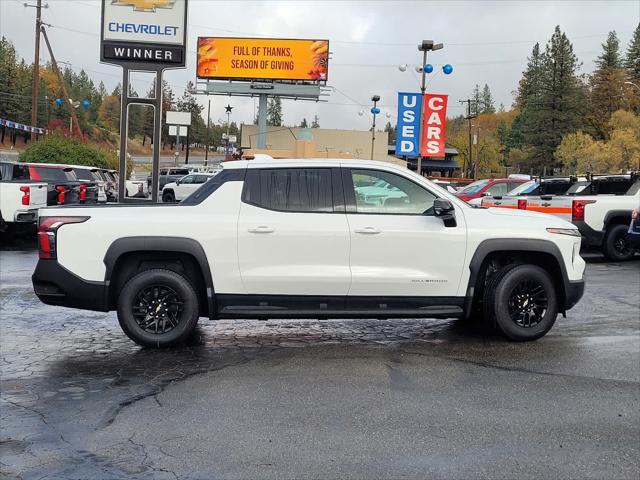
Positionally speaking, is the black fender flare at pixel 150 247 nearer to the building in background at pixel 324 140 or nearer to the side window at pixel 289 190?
the side window at pixel 289 190

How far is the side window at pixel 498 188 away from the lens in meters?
19.4

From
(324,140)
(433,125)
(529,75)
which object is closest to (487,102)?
(529,75)

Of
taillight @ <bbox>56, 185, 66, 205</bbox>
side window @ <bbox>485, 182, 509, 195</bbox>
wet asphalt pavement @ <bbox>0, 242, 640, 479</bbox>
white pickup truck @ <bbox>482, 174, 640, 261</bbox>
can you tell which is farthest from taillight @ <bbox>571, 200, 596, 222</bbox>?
taillight @ <bbox>56, 185, 66, 205</bbox>

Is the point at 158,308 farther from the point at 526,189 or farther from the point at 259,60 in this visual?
the point at 259,60

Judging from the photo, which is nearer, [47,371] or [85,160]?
[47,371]

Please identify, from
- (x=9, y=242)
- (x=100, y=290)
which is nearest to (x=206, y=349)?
(x=100, y=290)

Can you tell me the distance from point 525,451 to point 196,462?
2010 millimetres

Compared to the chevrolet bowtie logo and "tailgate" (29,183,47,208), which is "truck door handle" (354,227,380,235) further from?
"tailgate" (29,183,47,208)

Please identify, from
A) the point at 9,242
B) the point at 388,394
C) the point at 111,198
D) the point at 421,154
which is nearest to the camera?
the point at 388,394

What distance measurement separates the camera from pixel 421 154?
2567cm

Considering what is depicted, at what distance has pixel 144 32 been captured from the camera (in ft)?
41.2

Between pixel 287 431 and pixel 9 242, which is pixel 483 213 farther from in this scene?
pixel 9 242

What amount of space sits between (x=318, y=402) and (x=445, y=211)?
2414 millimetres

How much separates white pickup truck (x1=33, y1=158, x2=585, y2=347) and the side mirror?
1 centimetres
